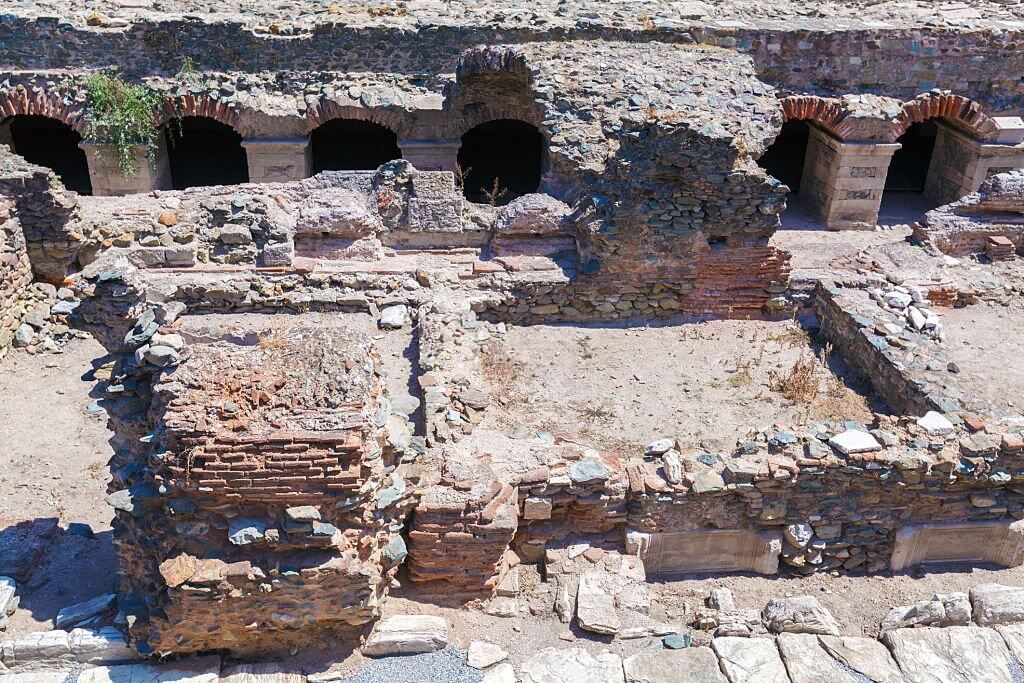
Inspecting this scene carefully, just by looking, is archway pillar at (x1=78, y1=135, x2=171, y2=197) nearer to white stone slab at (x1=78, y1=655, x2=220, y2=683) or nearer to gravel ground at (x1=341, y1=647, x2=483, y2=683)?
white stone slab at (x1=78, y1=655, x2=220, y2=683)

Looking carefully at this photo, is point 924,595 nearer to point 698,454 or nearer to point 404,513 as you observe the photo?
point 698,454

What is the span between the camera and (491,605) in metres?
6.45

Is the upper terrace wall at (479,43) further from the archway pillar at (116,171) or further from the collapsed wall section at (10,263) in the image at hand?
the collapsed wall section at (10,263)

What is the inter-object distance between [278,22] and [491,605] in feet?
32.2

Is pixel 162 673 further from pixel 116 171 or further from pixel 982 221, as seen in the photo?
pixel 982 221

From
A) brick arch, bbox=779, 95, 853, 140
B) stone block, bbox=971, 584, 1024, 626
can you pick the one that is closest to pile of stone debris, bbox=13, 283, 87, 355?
stone block, bbox=971, 584, 1024, 626

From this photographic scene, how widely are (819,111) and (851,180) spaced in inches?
40.9

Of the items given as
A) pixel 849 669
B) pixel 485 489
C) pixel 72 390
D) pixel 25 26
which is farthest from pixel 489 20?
pixel 849 669

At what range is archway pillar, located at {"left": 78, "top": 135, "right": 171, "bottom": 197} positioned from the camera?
13127 mm

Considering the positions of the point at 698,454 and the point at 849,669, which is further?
the point at 698,454

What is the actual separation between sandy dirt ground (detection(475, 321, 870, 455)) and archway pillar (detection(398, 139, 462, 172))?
4324 mm

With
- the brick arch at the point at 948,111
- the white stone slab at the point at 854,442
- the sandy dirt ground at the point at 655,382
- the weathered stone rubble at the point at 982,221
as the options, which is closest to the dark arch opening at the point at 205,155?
the sandy dirt ground at the point at 655,382

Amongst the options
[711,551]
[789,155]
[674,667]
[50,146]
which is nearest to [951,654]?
[711,551]

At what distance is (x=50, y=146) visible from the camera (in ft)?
51.8
